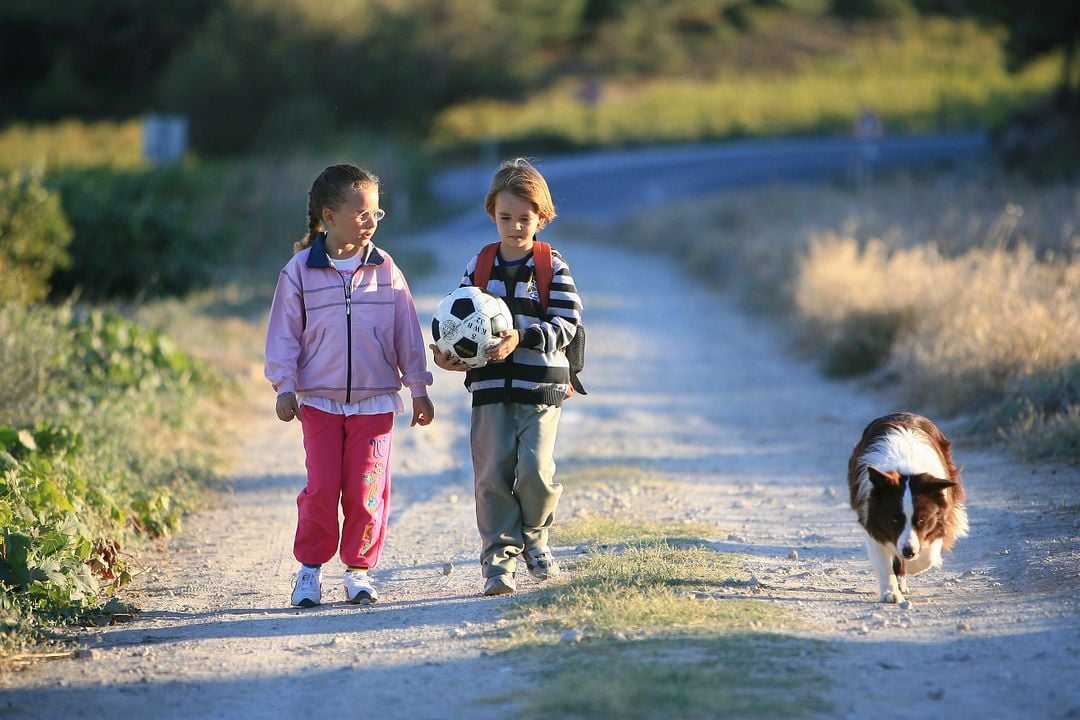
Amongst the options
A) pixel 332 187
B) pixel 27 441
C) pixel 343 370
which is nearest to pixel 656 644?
pixel 343 370

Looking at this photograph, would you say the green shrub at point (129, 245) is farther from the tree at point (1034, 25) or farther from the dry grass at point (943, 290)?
the tree at point (1034, 25)

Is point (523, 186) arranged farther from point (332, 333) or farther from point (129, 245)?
point (129, 245)

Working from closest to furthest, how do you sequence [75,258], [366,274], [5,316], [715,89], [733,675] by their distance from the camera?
[733,675] → [366,274] → [5,316] → [75,258] → [715,89]

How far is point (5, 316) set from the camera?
9289mm

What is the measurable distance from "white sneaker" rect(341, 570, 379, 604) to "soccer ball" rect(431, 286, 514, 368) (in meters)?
1.17

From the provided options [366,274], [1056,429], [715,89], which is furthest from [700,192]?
[366,274]

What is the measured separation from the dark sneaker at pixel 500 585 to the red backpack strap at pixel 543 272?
1230 millimetres

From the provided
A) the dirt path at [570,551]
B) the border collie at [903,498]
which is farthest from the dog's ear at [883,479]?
the dirt path at [570,551]

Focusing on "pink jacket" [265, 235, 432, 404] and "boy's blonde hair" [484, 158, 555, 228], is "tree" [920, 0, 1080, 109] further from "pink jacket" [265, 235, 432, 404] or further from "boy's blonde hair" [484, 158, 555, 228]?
"pink jacket" [265, 235, 432, 404]

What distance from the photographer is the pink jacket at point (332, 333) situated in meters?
5.77

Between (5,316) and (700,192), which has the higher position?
(700,192)

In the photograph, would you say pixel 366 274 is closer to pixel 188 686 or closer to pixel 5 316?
pixel 188 686

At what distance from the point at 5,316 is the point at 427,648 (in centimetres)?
555

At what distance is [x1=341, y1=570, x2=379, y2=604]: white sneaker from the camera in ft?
19.3
